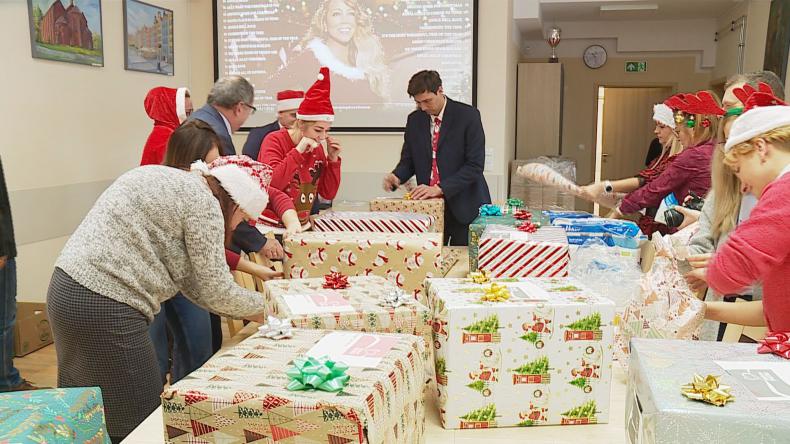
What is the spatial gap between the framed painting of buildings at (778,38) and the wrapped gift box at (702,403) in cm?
440

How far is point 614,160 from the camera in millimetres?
10234

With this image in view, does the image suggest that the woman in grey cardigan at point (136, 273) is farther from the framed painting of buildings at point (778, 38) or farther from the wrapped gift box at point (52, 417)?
the framed painting of buildings at point (778, 38)

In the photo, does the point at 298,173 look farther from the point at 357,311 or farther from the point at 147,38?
the point at 147,38

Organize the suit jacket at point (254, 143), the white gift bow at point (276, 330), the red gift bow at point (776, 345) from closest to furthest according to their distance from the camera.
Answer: the red gift bow at point (776, 345)
the white gift bow at point (276, 330)
the suit jacket at point (254, 143)

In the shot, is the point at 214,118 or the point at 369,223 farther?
the point at 214,118

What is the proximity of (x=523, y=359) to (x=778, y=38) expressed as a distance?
4.71 metres

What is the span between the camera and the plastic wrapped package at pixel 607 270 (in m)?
1.78

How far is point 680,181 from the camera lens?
107 inches

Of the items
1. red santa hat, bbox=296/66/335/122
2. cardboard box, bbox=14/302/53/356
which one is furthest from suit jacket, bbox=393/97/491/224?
cardboard box, bbox=14/302/53/356

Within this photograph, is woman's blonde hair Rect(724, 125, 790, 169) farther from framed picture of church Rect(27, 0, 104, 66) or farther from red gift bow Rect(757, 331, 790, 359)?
framed picture of church Rect(27, 0, 104, 66)

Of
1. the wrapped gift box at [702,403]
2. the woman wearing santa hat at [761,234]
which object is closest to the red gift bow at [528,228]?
the woman wearing santa hat at [761,234]

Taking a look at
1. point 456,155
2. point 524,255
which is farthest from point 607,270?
point 456,155

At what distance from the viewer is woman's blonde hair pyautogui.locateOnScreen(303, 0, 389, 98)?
516cm

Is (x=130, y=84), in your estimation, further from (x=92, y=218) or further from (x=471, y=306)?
(x=471, y=306)
